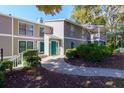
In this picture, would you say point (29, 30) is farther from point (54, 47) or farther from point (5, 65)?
point (5, 65)

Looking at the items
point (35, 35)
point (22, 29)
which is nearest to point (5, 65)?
point (22, 29)

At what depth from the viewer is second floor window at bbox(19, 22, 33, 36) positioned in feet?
64.3

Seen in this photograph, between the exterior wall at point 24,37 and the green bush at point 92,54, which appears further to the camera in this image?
the exterior wall at point 24,37

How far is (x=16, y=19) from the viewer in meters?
18.7

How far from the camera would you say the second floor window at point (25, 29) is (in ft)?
64.3

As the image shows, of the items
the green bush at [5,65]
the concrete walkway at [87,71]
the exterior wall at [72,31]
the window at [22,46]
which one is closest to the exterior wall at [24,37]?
the window at [22,46]

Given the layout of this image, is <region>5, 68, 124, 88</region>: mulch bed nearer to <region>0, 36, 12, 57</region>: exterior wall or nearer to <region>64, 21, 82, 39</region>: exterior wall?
<region>0, 36, 12, 57</region>: exterior wall

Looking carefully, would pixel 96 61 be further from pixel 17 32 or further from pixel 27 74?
pixel 17 32

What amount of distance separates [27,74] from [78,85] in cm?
309

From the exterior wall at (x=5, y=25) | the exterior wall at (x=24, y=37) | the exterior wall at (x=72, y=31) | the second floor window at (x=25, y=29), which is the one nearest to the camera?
the exterior wall at (x=5, y=25)

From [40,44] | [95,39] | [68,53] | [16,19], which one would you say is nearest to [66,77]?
[68,53]

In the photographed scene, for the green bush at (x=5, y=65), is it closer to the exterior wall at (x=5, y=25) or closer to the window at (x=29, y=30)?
the exterior wall at (x=5, y=25)

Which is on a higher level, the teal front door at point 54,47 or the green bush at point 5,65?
the teal front door at point 54,47
